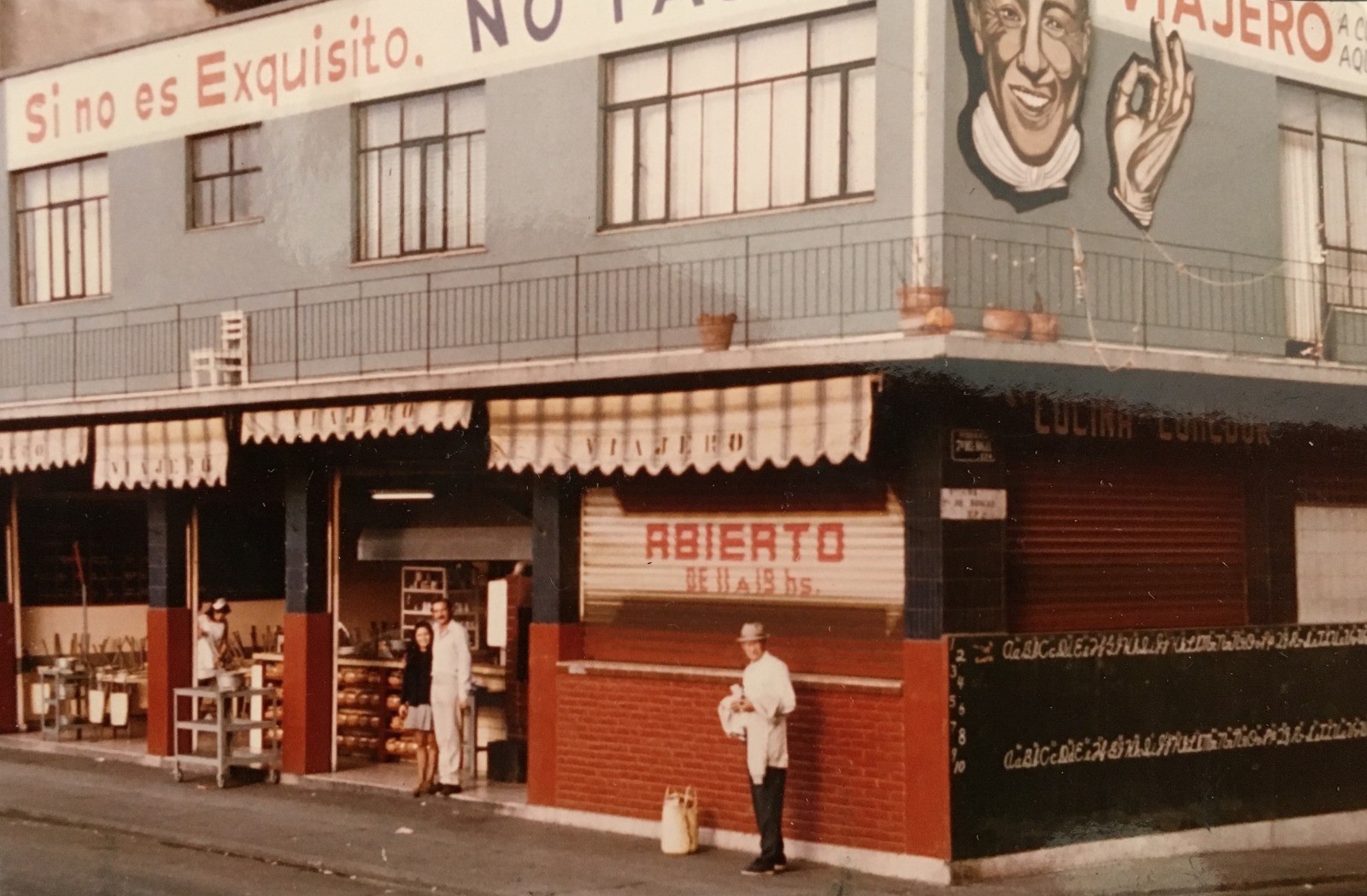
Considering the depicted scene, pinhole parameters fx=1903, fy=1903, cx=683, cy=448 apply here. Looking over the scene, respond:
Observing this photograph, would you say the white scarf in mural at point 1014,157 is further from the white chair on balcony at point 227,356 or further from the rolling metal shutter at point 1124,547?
the white chair on balcony at point 227,356

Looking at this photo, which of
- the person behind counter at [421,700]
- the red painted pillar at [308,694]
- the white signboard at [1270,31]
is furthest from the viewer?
the red painted pillar at [308,694]

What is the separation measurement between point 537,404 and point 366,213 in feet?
15.9

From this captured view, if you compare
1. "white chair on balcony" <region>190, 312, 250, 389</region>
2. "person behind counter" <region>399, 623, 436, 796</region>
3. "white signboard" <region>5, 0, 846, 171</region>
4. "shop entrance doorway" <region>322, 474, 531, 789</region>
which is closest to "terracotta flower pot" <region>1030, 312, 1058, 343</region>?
"white signboard" <region>5, 0, 846, 171</region>

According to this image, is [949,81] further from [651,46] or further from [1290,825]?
[1290,825]

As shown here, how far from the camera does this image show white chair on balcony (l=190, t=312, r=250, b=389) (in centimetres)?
2195

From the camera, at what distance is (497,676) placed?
20547mm

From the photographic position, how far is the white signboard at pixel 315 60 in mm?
18688

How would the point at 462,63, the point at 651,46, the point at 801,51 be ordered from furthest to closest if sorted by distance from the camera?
1. the point at 462,63
2. the point at 651,46
3. the point at 801,51

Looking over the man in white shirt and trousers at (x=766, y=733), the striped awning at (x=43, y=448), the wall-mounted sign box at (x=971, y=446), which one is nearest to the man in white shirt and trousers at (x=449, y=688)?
the man in white shirt and trousers at (x=766, y=733)

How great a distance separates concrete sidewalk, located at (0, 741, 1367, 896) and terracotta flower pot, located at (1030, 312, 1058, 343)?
4.43 meters

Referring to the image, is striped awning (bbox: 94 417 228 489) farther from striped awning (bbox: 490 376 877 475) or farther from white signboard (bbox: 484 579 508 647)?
striped awning (bbox: 490 376 877 475)

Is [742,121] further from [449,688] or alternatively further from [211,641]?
[211,641]

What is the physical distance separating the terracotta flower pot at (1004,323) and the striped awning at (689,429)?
4.21 ft

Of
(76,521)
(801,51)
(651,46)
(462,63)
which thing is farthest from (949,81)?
(76,521)
